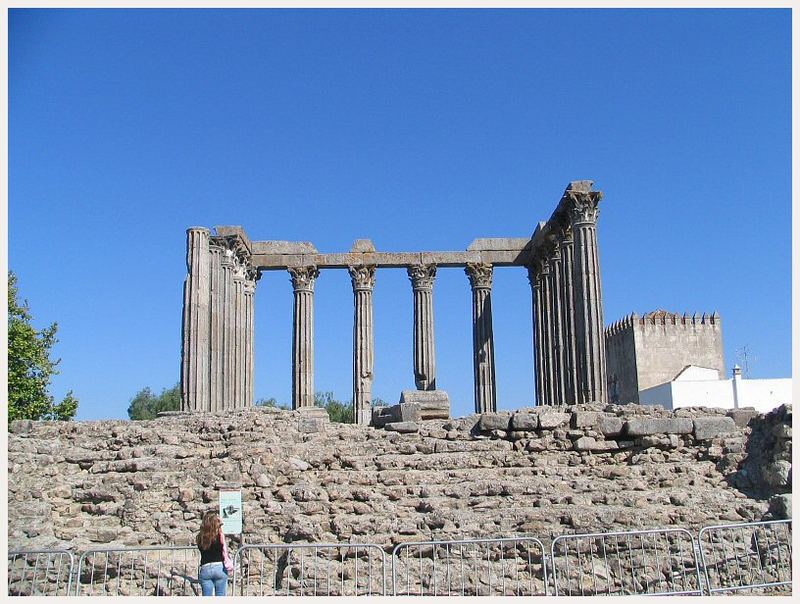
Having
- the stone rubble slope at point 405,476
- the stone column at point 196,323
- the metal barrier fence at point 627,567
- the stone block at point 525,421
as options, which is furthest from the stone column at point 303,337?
the metal barrier fence at point 627,567

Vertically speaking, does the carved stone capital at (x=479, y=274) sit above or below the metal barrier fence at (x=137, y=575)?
above

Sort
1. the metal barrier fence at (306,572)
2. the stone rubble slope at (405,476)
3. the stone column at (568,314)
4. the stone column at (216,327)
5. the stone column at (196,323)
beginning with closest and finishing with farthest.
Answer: the metal barrier fence at (306,572) < the stone rubble slope at (405,476) < the stone column at (568,314) < the stone column at (196,323) < the stone column at (216,327)

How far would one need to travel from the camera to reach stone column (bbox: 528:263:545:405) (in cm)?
3006

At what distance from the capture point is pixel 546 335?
29.8 m

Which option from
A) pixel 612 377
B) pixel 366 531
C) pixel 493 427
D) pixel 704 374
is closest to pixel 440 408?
pixel 493 427

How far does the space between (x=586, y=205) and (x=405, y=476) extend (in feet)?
40.1

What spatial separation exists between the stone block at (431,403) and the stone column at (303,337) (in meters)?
12.1

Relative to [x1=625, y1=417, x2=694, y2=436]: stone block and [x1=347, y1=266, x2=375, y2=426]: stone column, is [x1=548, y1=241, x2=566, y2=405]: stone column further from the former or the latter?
[x1=625, y1=417, x2=694, y2=436]: stone block

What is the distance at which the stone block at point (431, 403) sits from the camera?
17.9 metres

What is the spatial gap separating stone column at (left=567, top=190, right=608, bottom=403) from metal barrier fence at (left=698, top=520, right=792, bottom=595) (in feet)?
36.2

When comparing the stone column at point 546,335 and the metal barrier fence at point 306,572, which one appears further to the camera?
the stone column at point 546,335

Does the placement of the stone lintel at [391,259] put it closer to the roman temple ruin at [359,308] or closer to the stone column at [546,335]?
the roman temple ruin at [359,308]

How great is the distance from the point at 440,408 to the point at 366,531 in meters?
6.45

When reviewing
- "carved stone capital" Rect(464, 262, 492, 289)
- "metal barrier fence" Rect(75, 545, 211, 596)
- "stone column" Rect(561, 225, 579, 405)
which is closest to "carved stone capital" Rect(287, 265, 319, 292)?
"carved stone capital" Rect(464, 262, 492, 289)
